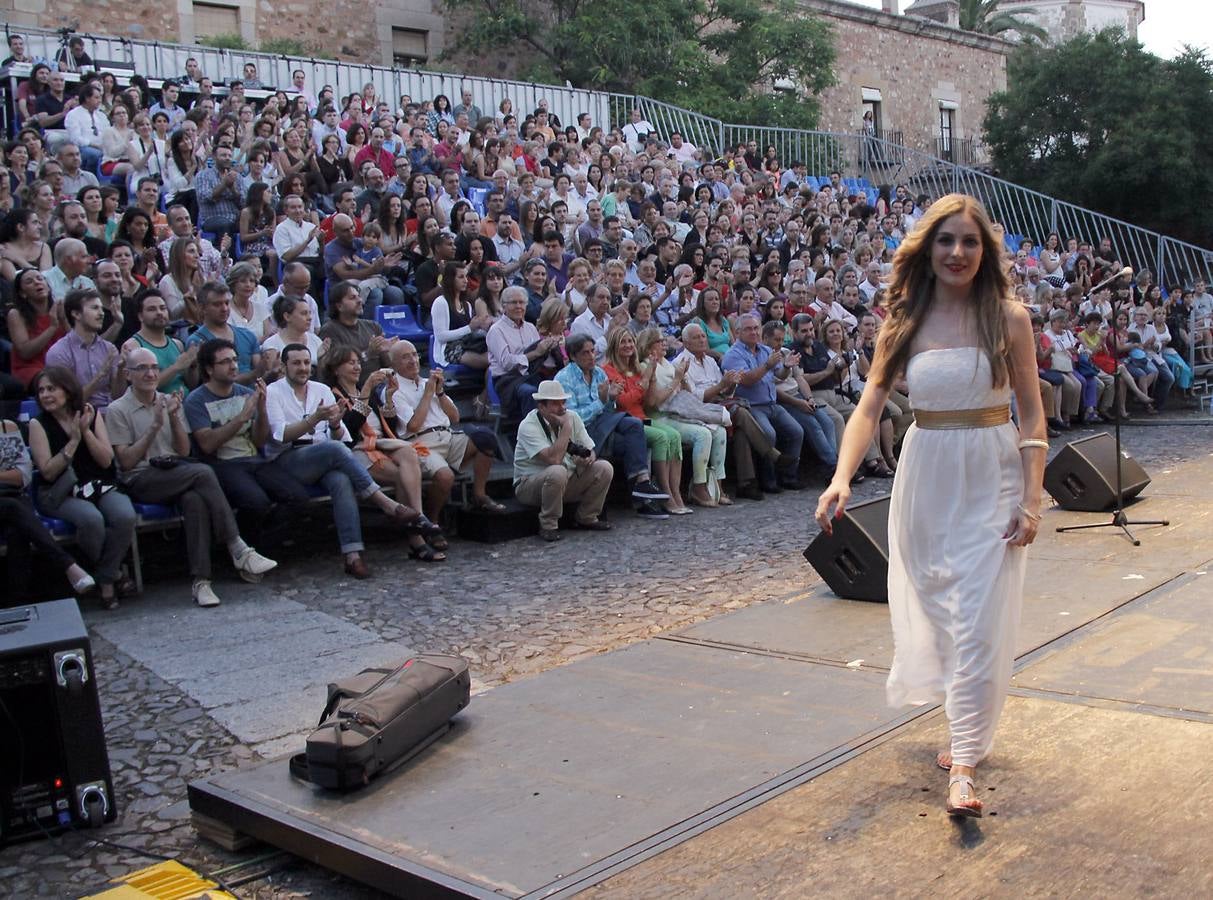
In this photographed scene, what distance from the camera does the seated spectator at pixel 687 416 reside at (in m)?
9.40

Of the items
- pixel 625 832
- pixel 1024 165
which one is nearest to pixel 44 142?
pixel 625 832

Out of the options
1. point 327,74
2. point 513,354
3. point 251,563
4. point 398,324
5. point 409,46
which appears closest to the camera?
point 251,563

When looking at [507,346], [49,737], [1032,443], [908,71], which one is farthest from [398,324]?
[908,71]

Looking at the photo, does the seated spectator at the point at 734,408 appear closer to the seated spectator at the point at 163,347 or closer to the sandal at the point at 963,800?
the seated spectator at the point at 163,347

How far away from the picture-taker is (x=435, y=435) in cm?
805

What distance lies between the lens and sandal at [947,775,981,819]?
3328mm

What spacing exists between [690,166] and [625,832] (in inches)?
627

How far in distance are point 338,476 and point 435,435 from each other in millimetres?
979

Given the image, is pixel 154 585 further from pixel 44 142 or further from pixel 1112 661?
pixel 44 142

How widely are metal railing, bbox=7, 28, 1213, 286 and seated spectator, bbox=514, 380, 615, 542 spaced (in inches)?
437

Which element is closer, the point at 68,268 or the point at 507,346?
the point at 68,268

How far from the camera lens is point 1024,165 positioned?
26984 millimetres

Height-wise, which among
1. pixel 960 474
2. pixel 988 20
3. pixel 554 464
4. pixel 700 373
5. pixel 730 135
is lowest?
pixel 554 464

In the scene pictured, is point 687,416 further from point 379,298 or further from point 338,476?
point 338,476
